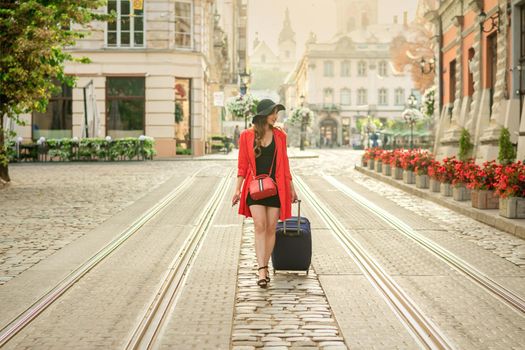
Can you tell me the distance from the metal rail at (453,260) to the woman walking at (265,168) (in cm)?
209

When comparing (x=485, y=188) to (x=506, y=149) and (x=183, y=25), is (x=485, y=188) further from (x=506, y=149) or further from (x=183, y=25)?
(x=183, y=25)

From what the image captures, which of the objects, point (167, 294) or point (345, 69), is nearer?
point (167, 294)

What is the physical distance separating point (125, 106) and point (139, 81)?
1629 mm

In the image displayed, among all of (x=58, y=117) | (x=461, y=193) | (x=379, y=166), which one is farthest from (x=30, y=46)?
(x=58, y=117)

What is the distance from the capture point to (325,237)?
34.5ft

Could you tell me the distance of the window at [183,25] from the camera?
41.8m

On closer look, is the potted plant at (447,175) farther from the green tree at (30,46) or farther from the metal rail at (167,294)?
the green tree at (30,46)

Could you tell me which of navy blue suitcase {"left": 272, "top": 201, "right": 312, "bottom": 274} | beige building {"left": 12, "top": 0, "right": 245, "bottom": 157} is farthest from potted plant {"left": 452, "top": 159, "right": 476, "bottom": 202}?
beige building {"left": 12, "top": 0, "right": 245, "bottom": 157}

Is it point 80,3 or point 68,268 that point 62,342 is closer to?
point 68,268

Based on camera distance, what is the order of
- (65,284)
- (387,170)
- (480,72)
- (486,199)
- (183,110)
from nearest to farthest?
(65,284) < (486,199) < (480,72) < (387,170) < (183,110)

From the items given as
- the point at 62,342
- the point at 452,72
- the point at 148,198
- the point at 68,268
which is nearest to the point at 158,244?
the point at 68,268

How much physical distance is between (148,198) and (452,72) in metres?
16.6

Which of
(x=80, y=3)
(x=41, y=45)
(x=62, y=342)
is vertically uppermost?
(x=80, y=3)

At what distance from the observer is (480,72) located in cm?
2394
